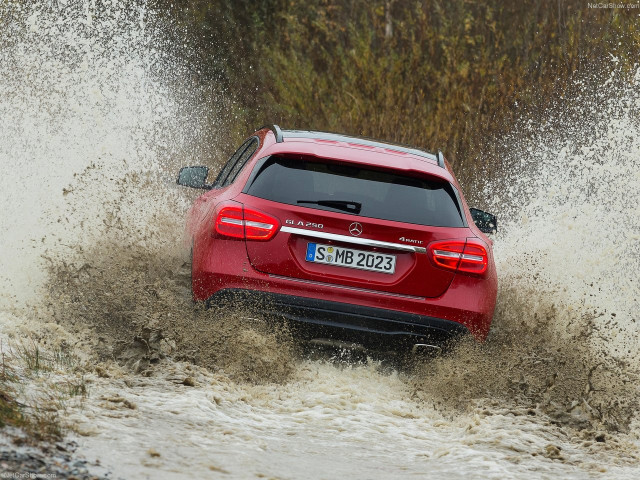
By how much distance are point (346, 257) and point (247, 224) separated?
2.14ft

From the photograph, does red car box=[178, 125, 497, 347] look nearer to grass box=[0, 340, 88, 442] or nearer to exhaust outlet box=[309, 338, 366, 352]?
exhaust outlet box=[309, 338, 366, 352]

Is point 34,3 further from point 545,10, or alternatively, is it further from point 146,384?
point 146,384

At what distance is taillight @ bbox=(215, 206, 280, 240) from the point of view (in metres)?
6.88

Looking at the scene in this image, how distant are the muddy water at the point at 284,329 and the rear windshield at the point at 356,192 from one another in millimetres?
814

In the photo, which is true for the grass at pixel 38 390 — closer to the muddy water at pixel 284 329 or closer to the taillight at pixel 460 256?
the muddy water at pixel 284 329

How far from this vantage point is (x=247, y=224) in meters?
6.91

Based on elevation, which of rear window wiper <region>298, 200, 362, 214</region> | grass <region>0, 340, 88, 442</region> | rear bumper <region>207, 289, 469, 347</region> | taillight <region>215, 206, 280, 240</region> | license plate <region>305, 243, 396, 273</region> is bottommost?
grass <region>0, 340, 88, 442</region>

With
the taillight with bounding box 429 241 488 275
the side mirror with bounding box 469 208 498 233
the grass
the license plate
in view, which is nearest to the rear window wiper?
the license plate

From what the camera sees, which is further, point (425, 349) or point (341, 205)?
point (425, 349)

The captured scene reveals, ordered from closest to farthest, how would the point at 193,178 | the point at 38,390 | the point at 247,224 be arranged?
the point at 38,390
the point at 247,224
the point at 193,178

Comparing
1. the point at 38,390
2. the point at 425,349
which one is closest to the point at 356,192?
the point at 425,349

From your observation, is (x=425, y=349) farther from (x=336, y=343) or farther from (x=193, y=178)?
(x=193, y=178)

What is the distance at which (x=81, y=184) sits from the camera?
12.7 meters

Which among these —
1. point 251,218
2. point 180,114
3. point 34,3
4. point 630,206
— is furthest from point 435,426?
point 34,3
